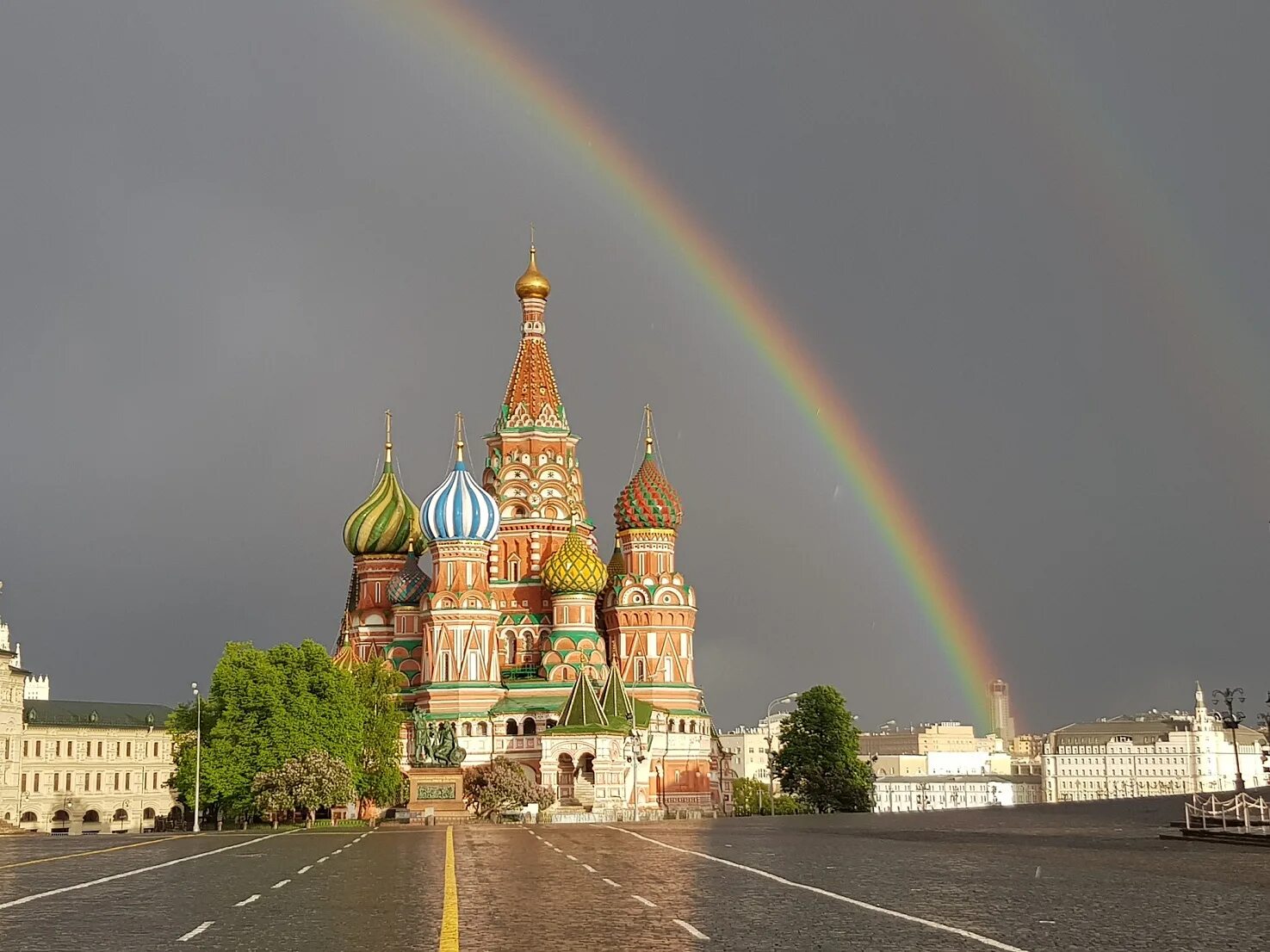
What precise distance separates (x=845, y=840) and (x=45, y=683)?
144808 millimetres

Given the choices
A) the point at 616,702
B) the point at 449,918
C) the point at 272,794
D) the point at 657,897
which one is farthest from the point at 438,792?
the point at 449,918

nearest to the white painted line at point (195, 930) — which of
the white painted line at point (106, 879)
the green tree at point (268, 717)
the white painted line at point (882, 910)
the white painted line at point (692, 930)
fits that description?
the white painted line at point (106, 879)

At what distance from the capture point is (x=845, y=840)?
44344 millimetres

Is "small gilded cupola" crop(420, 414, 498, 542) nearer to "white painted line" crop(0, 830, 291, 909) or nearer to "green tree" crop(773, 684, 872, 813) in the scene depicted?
"green tree" crop(773, 684, 872, 813)

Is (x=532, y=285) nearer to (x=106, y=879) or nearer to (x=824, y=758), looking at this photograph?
(x=824, y=758)

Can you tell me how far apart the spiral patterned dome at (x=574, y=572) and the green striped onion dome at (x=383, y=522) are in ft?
48.2

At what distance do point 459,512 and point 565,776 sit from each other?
19.5 meters

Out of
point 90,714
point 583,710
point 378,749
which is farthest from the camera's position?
point 90,714

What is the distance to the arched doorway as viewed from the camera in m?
95.8

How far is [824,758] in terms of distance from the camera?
104 m

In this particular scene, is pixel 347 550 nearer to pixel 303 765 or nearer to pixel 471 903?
pixel 303 765

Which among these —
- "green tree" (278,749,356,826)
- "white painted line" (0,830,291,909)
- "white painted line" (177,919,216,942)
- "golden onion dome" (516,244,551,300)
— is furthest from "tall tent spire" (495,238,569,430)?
"white painted line" (177,919,216,942)

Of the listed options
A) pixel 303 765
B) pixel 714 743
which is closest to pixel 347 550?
pixel 714 743

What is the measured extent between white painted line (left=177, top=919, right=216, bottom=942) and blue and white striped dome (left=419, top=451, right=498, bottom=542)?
8455 centimetres
